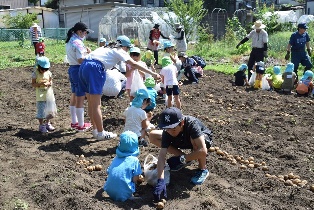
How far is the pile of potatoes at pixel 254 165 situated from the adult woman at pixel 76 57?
2.19 metres

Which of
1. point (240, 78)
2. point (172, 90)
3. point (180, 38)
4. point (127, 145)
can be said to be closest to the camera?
point (127, 145)

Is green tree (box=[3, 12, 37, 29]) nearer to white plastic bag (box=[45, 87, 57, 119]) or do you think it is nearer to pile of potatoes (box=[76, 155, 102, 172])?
white plastic bag (box=[45, 87, 57, 119])

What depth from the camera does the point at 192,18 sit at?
874 inches

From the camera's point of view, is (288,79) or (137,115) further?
(288,79)

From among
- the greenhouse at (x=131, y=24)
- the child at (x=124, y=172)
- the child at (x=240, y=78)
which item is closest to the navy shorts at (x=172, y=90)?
the child at (x=124, y=172)

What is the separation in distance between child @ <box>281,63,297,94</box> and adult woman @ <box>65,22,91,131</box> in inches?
227

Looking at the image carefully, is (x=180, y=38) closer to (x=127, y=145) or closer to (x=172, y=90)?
(x=172, y=90)

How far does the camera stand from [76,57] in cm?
616

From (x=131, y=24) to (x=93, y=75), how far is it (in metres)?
19.8

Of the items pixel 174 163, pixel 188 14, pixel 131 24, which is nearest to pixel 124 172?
pixel 174 163

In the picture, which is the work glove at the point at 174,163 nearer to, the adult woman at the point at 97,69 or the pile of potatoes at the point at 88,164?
the pile of potatoes at the point at 88,164

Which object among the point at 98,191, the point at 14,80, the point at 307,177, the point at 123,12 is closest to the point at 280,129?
the point at 307,177

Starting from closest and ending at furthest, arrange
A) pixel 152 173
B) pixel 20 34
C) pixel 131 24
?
1. pixel 152 173
2. pixel 20 34
3. pixel 131 24

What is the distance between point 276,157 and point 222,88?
524cm
